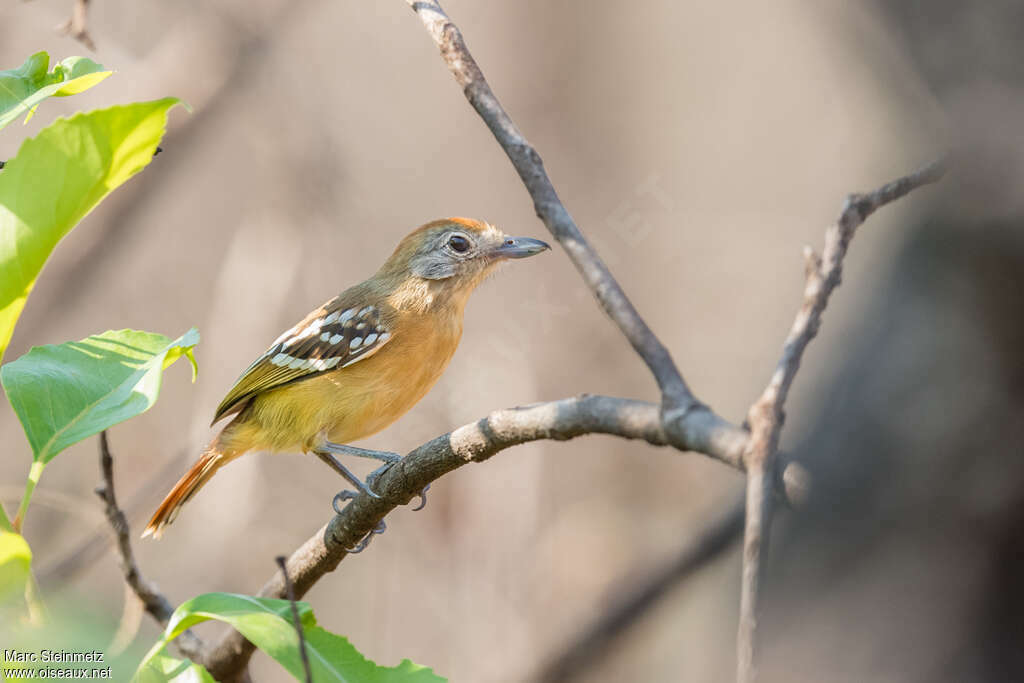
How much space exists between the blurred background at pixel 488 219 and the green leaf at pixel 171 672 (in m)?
3.49

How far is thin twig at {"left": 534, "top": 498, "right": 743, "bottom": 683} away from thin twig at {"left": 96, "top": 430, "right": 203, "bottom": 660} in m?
2.27

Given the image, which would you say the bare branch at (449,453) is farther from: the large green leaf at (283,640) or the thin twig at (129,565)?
the large green leaf at (283,640)

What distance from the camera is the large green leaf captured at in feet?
4.93

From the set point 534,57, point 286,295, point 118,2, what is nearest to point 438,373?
point 286,295

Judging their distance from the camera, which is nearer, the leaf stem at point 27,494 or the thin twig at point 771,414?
the thin twig at point 771,414

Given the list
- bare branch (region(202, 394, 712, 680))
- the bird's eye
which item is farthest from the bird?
bare branch (region(202, 394, 712, 680))

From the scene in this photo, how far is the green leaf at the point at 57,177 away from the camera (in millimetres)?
1568

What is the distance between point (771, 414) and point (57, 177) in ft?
4.01

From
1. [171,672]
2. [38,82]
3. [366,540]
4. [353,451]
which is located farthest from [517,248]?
[171,672]

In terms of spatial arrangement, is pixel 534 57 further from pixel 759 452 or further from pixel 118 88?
pixel 759 452

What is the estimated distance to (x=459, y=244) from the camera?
4102 mm

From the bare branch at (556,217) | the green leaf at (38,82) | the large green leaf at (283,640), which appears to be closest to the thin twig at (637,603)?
the large green leaf at (283,640)

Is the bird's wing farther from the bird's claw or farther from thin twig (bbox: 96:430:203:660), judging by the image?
thin twig (bbox: 96:430:203:660)

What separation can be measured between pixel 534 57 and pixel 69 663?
24.1ft
